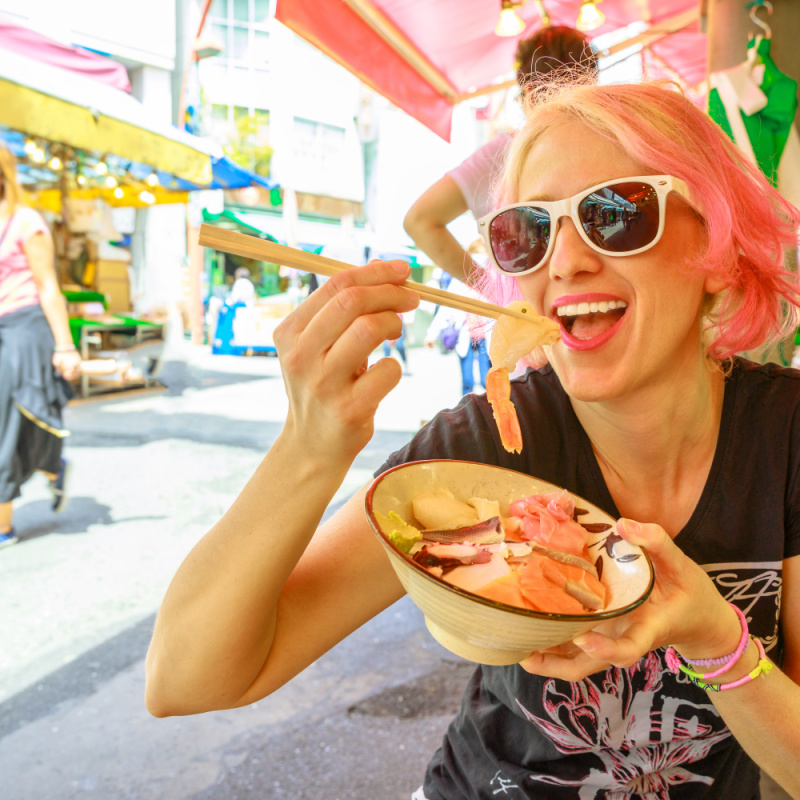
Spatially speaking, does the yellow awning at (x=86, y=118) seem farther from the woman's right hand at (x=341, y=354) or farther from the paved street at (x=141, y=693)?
the woman's right hand at (x=341, y=354)

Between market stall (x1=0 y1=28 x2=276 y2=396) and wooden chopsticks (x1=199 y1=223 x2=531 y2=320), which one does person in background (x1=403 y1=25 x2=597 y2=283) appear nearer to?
wooden chopsticks (x1=199 y1=223 x2=531 y2=320)

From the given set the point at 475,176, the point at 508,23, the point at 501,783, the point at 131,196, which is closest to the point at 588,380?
the point at 501,783

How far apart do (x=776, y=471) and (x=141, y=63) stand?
7.37 metres

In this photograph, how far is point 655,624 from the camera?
729mm

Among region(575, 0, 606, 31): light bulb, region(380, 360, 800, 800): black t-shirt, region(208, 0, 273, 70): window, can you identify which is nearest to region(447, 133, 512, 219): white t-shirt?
region(380, 360, 800, 800): black t-shirt

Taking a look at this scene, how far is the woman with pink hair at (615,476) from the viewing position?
2.73ft

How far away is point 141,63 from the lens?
6.54m

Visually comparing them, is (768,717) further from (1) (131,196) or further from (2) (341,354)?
(1) (131,196)

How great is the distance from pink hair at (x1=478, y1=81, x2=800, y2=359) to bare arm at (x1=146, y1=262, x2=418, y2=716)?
590 millimetres

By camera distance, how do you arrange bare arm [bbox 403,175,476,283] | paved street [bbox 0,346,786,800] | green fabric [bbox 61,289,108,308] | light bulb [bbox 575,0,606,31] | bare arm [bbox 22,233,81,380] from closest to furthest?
1. paved street [bbox 0,346,786,800]
2. bare arm [bbox 403,175,476,283]
3. light bulb [bbox 575,0,606,31]
4. bare arm [bbox 22,233,81,380]
5. green fabric [bbox 61,289,108,308]

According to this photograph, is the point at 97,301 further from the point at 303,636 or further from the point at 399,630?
the point at 303,636

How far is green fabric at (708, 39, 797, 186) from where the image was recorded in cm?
241

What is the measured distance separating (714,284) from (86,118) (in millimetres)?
4263

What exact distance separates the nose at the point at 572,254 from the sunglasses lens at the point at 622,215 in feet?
0.07
